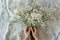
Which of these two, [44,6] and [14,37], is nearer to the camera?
[14,37]

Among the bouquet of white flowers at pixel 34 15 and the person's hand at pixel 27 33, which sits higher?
the bouquet of white flowers at pixel 34 15

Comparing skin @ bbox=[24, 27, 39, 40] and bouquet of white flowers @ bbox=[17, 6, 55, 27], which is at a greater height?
bouquet of white flowers @ bbox=[17, 6, 55, 27]

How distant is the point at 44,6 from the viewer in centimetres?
115

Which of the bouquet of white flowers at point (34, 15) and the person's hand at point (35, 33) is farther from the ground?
the bouquet of white flowers at point (34, 15)

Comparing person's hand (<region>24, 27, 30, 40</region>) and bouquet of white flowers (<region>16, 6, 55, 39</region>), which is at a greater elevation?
bouquet of white flowers (<region>16, 6, 55, 39</region>)

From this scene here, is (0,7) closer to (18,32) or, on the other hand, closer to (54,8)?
(18,32)

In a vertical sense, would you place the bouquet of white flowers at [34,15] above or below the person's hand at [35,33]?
above

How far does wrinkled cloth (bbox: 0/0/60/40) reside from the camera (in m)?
1.01

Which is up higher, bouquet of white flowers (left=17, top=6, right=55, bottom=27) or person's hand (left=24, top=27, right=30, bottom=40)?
bouquet of white flowers (left=17, top=6, right=55, bottom=27)

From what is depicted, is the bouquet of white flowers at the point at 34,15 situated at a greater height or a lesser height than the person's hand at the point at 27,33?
greater

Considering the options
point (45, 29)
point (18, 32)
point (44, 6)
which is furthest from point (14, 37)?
point (44, 6)

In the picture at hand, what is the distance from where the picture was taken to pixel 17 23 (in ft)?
3.56

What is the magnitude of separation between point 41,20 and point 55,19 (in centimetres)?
14

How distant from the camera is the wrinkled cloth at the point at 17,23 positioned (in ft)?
3.31
